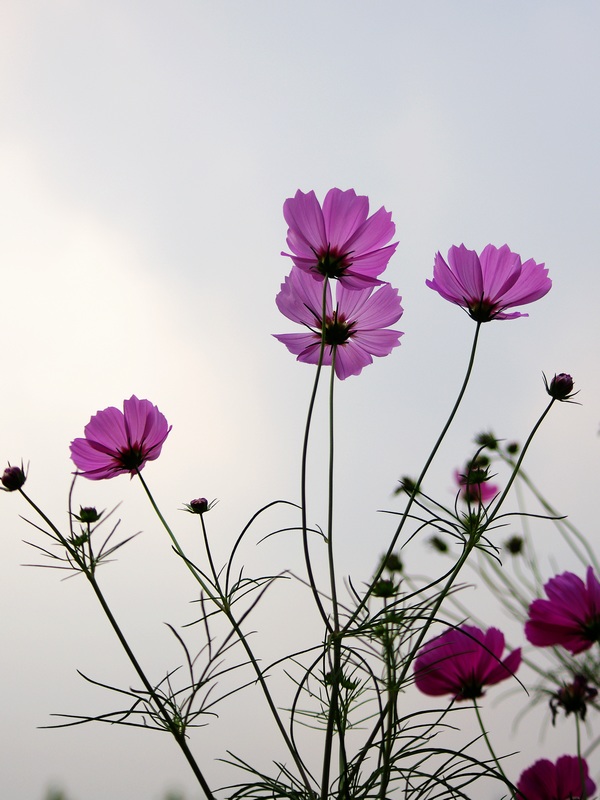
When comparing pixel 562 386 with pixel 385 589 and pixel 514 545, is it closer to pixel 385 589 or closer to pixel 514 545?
pixel 385 589

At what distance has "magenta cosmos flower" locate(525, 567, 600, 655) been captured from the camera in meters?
0.70

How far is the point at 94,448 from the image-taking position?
2.06 feet

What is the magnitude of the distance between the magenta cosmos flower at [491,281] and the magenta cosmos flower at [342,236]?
0.17 feet

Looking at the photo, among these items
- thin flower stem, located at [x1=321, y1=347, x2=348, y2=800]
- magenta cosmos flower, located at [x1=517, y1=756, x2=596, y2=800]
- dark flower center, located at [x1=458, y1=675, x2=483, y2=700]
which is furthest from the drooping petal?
magenta cosmos flower, located at [x1=517, y1=756, x2=596, y2=800]

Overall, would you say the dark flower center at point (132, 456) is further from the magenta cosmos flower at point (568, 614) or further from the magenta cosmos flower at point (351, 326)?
the magenta cosmos flower at point (568, 614)

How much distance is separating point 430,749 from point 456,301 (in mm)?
336

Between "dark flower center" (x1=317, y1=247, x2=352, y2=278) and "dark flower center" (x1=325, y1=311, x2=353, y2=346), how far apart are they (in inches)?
1.4

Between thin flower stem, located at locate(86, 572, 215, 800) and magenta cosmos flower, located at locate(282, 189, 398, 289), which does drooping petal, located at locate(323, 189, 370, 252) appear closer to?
magenta cosmos flower, located at locate(282, 189, 398, 289)

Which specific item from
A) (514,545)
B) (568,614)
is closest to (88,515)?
(568,614)

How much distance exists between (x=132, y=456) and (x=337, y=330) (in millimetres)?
195

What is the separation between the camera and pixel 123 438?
62 cm

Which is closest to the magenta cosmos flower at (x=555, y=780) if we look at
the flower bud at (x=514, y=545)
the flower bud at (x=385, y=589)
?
the flower bud at (x=385, y=589)

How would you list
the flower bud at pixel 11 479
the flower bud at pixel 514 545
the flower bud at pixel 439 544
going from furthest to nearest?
the flower bud at pixel 514 545 < the flower bud at pixel 439 544 < the flower bud at pixel 11 479

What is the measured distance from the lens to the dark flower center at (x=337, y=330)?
619 millimetres
